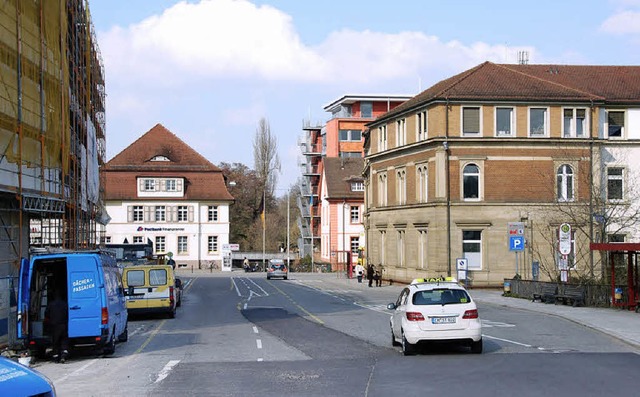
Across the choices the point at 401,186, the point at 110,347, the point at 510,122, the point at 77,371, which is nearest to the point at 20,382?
the point at 77,371

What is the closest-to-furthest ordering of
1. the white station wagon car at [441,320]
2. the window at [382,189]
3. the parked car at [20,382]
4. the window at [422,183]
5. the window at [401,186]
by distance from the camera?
the parked car at [20,382], the white station wagon car at [441,320], the window at [422,183], the window at [401,186], the window at [382,189]

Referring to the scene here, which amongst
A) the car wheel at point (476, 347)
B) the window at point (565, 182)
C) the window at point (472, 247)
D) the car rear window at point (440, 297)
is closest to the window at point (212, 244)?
the window at point (472, 247)

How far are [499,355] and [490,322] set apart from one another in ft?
33.4

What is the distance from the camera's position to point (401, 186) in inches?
2267

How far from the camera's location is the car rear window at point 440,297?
18812mm

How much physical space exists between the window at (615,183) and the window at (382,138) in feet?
51.2

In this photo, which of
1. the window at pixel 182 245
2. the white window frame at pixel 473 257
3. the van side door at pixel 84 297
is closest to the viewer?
the van side door at pixel 84 297

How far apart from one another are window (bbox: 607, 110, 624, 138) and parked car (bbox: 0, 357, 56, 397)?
1986 inches

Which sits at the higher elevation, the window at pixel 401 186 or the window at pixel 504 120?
the window at pixel 504 120

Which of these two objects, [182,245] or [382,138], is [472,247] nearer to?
[382,138]

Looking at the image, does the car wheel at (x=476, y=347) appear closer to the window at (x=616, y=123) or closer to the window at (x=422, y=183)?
the window at (x=422, y=183)

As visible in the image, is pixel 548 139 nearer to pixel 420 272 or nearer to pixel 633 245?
pixel 420 272

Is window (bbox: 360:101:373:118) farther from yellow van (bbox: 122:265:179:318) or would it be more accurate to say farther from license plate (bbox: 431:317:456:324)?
license plate (bbox: 431:317:456:324)

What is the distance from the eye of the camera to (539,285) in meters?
39.1
